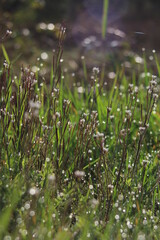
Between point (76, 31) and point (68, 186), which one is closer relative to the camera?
point (68, 186)

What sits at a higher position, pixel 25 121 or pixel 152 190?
pixel 25 121

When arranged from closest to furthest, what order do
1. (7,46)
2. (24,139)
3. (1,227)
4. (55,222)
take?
(1,227) → (55,222) → (24,139) → (7,46)

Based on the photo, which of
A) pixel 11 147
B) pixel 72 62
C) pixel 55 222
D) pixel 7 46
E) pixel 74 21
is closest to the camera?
pixel 55 222

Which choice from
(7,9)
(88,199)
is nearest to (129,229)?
(88,199)

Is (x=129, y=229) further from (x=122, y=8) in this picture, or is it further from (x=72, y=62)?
(x=122, y=8)

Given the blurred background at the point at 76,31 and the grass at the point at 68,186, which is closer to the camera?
the grass at the point at 68,186

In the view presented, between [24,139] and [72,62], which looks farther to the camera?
[72,62]

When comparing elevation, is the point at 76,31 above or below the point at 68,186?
above

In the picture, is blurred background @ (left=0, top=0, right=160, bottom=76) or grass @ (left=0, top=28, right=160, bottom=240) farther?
blurred background @ (left=0, top=0, right=160, bottom=76)
